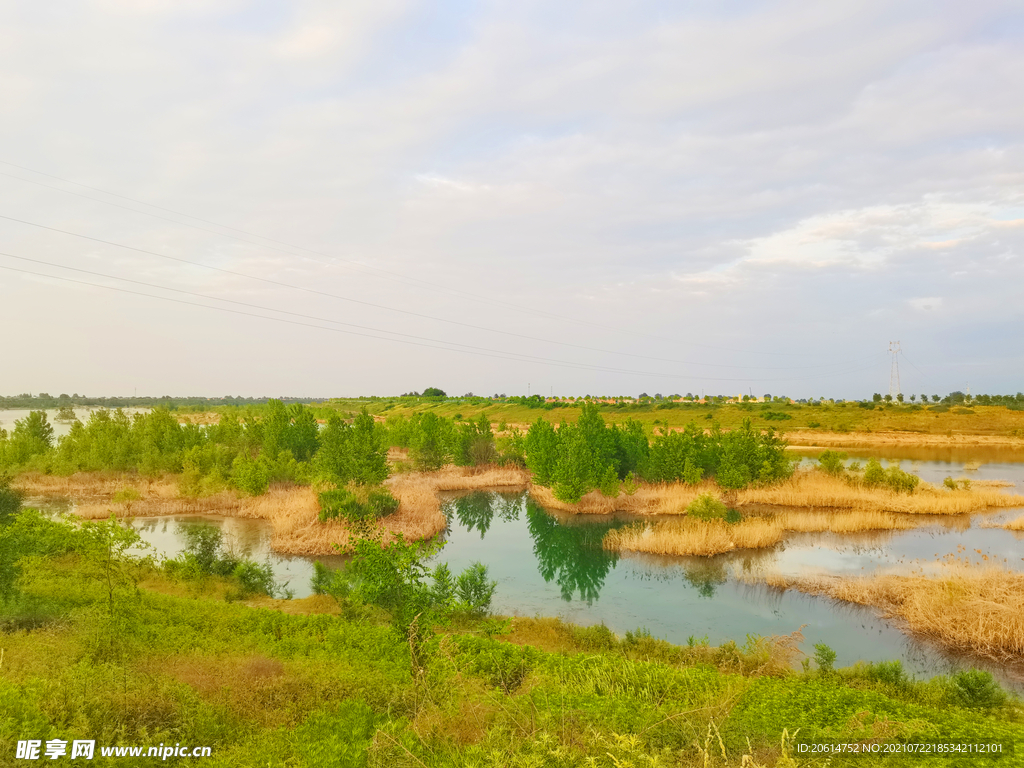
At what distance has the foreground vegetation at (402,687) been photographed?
28.9ft

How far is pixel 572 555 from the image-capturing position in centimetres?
3019

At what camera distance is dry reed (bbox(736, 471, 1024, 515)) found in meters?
35.5

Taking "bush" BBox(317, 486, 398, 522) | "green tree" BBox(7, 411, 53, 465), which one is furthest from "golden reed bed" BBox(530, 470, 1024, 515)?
"green tree" BBox(7, 411, 53, 465)

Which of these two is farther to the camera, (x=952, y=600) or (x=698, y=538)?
(x=698, y=538)

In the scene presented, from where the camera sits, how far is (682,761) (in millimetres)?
7742

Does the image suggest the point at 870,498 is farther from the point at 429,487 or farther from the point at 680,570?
the point at 429,487

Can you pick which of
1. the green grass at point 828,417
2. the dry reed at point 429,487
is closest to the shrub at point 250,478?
the dry reed at point 429,487

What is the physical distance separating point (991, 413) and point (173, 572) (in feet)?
346

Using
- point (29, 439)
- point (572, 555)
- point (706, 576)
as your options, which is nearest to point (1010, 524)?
point (706, 576)

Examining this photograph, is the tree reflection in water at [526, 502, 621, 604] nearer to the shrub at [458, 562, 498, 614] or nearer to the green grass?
the shrub at [458, 562, 498, 614]

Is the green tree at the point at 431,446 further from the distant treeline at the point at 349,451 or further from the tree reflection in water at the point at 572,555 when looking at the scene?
the tree reflection in water at the point at 572,555

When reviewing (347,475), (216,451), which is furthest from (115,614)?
(216,451)

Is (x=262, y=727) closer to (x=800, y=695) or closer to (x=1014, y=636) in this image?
(x=800, y=695)

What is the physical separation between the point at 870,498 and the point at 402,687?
3565 cm
